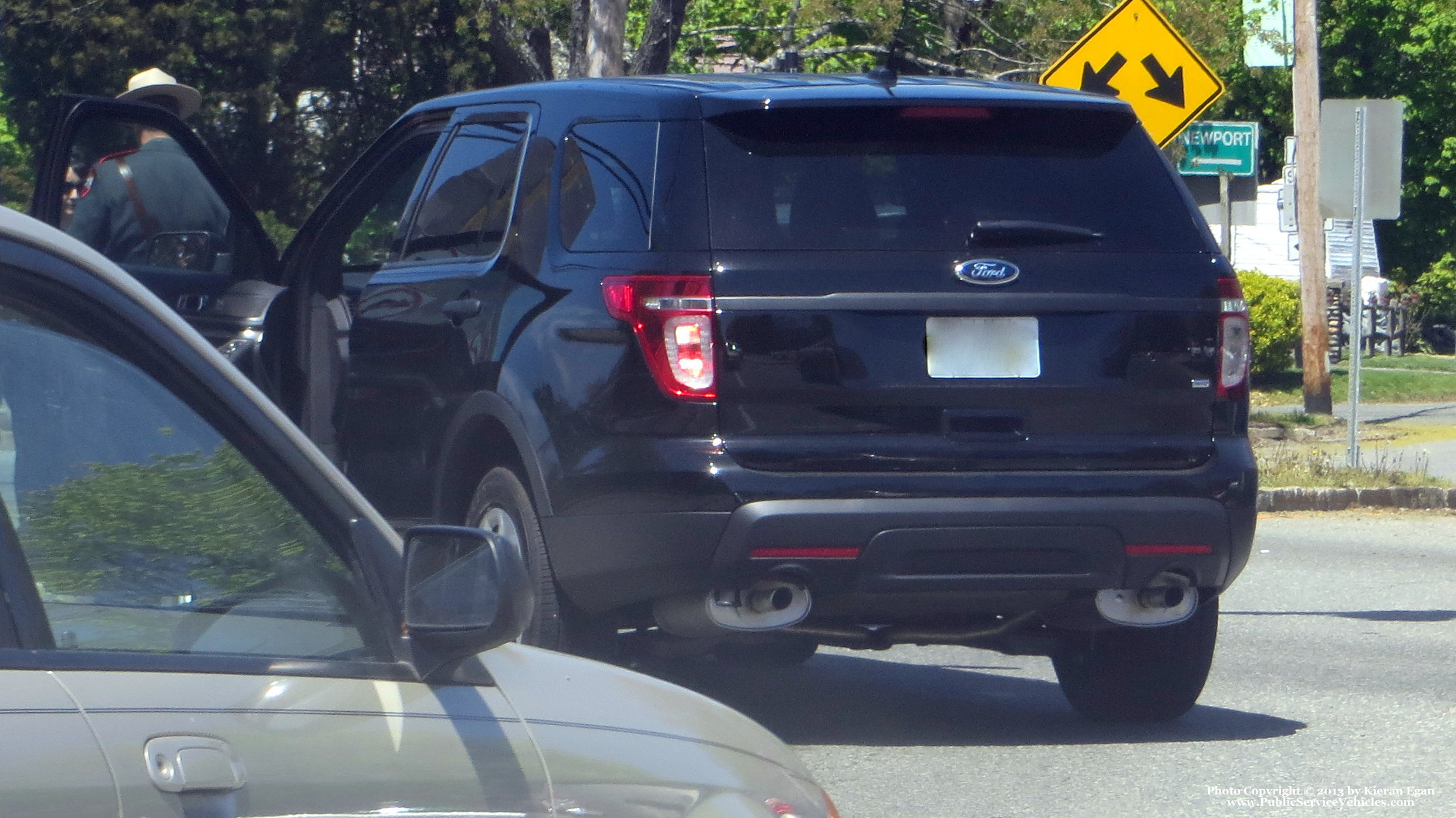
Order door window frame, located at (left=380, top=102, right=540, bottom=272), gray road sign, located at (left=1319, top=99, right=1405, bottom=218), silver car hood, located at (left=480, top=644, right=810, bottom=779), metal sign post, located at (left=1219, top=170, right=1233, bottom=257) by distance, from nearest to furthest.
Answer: silver car hood, located at (left=480, top=644, right=810, bottom=779), door window frame, located at (left=380, top=102, right=540, bottom=272), gray road sign, located at (left=1319, top=99, right=1405, bottom=218), metal sign post, located at (left=1219, top=170, right=1233, bottom=257)

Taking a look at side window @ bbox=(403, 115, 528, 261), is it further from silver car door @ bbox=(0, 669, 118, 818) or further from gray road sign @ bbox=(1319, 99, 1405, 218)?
gray road sign @ bbox=(1319, 99, 1405, 218)

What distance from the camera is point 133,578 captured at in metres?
2.27

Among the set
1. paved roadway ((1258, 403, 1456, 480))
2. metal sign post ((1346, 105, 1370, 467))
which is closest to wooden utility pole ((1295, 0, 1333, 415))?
paved roadway ((1258, 403, 1456, 480))

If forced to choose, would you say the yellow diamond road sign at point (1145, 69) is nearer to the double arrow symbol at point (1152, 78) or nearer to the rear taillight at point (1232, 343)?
the double arrow symbol at point (1152, 78)

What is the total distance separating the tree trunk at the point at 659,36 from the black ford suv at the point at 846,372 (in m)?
11.2

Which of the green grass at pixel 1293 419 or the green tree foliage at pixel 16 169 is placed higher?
the green tree foliage at pixel 16 169

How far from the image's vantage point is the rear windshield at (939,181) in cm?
508

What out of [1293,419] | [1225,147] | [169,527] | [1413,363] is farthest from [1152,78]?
[1413,363]

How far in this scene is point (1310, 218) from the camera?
2019cm

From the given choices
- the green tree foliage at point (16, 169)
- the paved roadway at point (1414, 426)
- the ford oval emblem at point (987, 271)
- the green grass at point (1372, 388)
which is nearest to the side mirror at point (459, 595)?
the ford oval emblem at point (987, 271)

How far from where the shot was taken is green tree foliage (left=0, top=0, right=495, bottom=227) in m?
30.5

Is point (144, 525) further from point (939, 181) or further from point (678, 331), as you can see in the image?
point (939, 181)

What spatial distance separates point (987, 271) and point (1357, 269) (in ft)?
29.1

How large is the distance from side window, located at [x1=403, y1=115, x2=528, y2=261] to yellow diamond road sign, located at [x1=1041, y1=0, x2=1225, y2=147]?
16.5 feet
